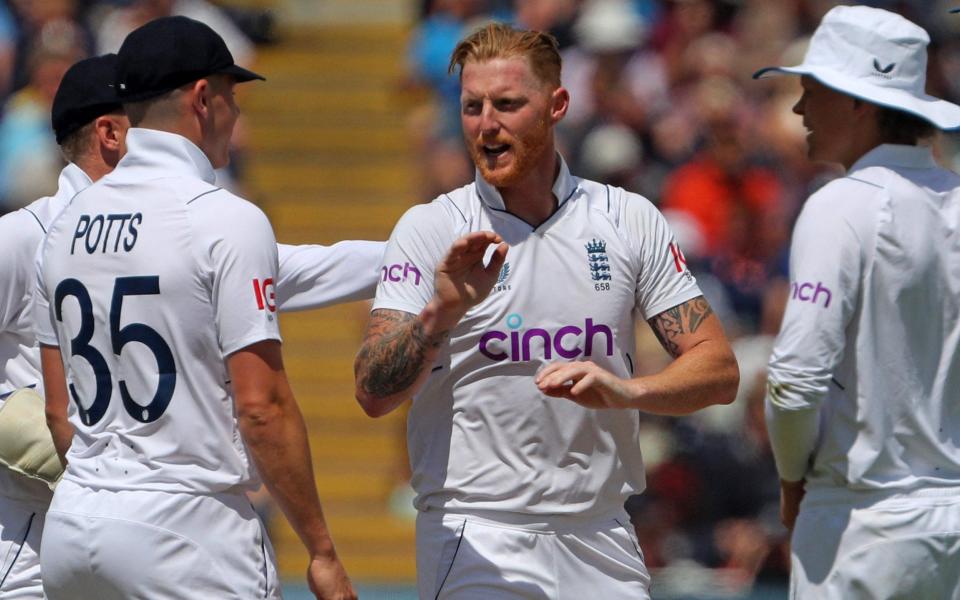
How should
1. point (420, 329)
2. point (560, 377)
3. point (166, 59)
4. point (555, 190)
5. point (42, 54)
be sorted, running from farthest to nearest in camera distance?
point (42, 54) < point (555, 190) < point (166, 59) < point (420, 329) < point (560, 377)

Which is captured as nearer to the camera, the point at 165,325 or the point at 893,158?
the point at 165,325

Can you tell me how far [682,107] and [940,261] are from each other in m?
6.36

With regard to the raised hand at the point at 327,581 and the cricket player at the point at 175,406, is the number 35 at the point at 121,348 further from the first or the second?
the raised hand at the point at 327,581

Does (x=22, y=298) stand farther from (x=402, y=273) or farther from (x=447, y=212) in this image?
(x=447, y=212)

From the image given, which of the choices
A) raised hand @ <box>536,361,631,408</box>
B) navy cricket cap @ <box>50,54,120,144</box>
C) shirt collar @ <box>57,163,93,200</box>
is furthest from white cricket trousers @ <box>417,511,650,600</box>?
navy cricket cap @ <box>50,54,120,144</box>

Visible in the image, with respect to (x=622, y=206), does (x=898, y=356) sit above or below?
below

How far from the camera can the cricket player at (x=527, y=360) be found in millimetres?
4199

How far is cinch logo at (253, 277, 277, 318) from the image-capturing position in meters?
3.95

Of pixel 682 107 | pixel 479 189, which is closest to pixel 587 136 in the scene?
pixel 682 107

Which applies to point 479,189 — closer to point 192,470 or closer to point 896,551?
point 192,470

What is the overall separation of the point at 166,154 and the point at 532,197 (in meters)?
1.02

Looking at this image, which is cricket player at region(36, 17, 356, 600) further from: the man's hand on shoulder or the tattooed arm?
the tattooed arm

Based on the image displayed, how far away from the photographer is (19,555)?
459 centimetres

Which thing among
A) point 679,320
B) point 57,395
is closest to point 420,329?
point 679,320
